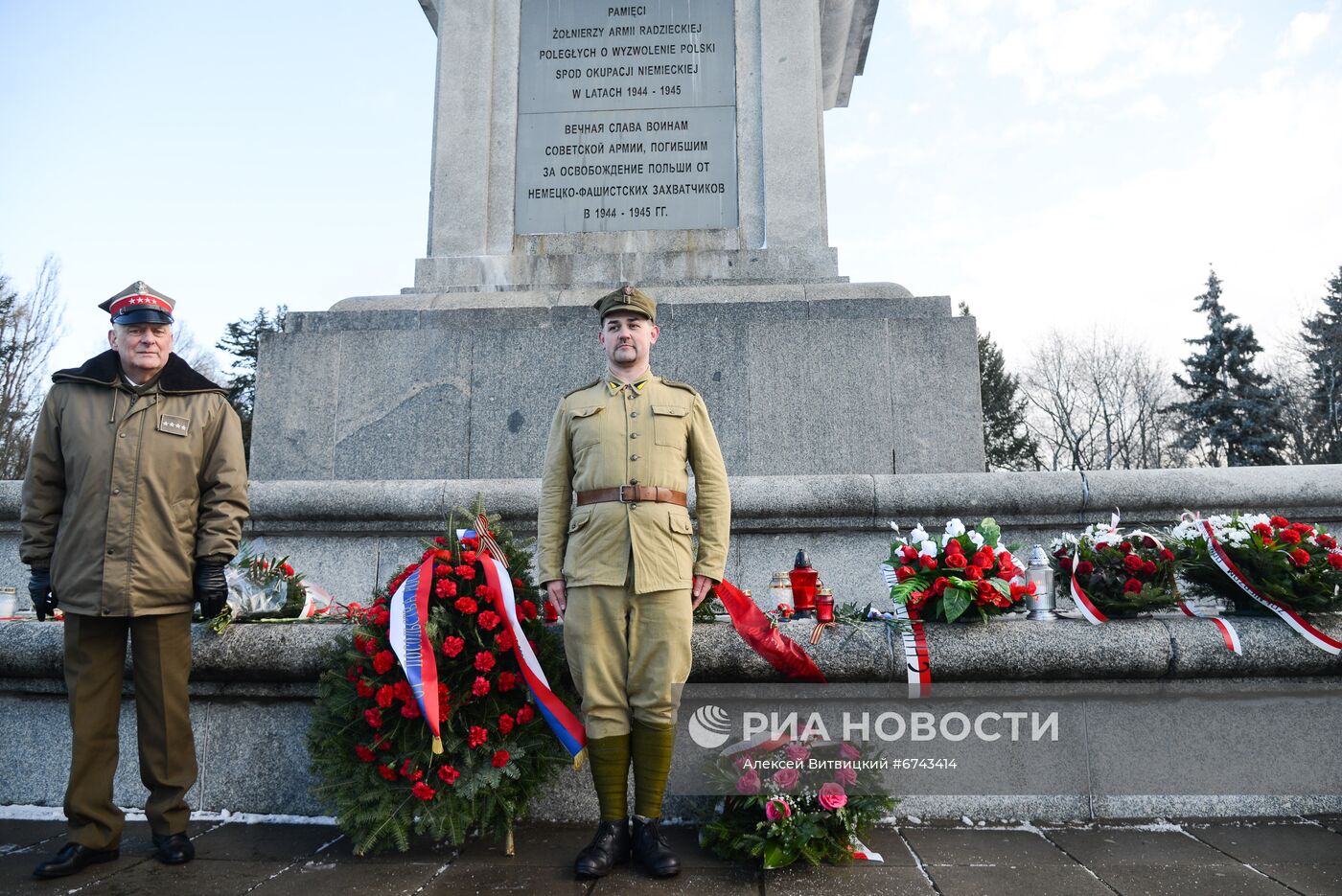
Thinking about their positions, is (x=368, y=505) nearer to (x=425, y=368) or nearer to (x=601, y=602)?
(x=425, y=368)

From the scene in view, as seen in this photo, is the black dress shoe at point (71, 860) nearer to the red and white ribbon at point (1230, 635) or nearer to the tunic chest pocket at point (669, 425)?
the tunic chest pocket at point (669, 425)

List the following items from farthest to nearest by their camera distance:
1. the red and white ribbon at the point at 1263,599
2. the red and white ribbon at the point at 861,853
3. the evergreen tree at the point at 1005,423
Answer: the evergreen tree at the point at 1005,423 < the red and white ribbon at the point at 1263,599 < the red and white ribbon at the point at 861,853

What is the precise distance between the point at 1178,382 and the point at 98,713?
3863 centimetres

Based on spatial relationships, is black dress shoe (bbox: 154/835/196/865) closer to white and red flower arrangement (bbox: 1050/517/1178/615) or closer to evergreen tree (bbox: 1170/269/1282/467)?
white and red flower arrangement (bbox: 1050/517/1178/615)

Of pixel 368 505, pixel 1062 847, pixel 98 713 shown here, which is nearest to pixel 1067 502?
pixel 1062 847

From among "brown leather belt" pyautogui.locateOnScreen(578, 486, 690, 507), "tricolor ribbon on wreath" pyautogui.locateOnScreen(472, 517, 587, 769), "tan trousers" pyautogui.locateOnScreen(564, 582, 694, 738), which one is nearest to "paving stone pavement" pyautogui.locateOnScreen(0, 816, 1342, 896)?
"tricolor ribbon on wreath" pyautogui.locateOnScreen(472, 517, 587, 769)

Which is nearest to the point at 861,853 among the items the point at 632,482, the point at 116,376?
the point at 632,482

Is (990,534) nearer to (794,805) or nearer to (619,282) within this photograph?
(794,805)

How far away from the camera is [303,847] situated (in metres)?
3.65

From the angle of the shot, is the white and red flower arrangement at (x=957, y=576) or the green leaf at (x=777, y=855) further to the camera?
the white and red flower arrangement at (x=957, y=576)

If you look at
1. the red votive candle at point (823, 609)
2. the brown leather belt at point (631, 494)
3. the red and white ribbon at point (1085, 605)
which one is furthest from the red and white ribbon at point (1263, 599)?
the brown leather belt at point (631, 494)

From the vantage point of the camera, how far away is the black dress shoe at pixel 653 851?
10.6 feet

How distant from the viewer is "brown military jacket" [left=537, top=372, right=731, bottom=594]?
350cm

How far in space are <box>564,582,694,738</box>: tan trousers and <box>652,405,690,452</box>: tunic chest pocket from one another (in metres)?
0.63
